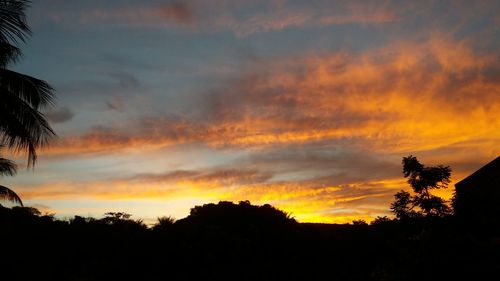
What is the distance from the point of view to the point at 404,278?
959 cm

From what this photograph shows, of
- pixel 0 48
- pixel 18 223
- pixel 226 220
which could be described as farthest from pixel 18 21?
pixel 226 220

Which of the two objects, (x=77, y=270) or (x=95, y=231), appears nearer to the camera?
(x=77, y=270)

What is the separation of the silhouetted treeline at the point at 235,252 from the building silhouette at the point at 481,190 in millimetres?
7985

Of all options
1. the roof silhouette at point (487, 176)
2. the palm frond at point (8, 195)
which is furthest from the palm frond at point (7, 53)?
the roof silhouette at point (487, 176)

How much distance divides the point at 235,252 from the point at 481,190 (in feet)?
98.4

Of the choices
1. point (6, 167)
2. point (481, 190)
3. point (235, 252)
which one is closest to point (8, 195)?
point (6, 167)

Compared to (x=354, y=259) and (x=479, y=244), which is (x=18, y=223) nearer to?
(x=354, y=259)

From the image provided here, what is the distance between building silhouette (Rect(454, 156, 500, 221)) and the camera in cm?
2334

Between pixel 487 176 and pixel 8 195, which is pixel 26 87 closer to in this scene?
pixel 8 195

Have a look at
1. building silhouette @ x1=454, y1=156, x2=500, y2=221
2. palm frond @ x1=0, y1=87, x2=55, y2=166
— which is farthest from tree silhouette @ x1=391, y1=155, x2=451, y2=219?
palm frond @ x1=0, y1=87, x2=55, y2=166

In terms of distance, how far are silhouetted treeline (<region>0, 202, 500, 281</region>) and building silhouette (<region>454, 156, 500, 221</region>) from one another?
7985 mm

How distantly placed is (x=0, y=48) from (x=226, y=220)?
11.9 m

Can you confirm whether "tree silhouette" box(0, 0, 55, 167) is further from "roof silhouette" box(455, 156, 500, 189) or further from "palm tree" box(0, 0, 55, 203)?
"roof silhouette" box(455, 156, 500, 189)

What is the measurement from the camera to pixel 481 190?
3547cm
